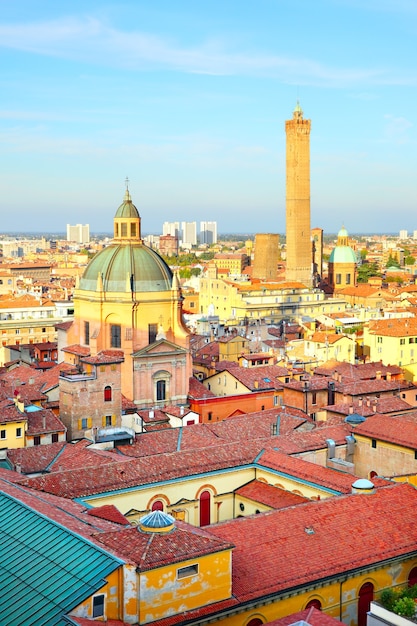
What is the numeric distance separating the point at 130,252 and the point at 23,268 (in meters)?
94.4

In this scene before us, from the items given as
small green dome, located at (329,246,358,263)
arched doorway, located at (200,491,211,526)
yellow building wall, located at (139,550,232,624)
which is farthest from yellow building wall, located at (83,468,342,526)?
small green dome, located at (329,246,358,263)

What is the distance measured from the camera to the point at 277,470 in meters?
24.9

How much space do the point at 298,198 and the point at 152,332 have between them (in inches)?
2292

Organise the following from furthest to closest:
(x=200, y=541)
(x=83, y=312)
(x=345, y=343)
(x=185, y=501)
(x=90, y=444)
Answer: (x=345, y=343)
(x=83, y=312)
(x=90, y=444)
(x=185, y=501)
(x=200, y=541)

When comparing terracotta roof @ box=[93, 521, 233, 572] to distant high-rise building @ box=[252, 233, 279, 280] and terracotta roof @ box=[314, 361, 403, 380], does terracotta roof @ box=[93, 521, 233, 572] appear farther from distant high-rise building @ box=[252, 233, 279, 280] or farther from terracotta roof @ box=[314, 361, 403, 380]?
distant high-rise building @ box=[252, 233, 279, 280]

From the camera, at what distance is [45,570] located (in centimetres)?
1523

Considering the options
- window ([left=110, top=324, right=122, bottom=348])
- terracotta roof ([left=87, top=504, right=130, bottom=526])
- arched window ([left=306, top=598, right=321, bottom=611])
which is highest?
window ([left=110, top=324, right=122, bottom=348])

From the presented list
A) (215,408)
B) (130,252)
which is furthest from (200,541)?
(130,252)

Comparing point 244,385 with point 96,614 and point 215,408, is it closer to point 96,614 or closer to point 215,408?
point 215,408

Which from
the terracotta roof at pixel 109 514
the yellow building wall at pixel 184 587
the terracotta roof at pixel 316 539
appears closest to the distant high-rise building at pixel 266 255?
the terracotta roof at pixel 316 539

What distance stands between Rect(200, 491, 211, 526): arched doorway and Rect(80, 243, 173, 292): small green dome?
1626 centimetres

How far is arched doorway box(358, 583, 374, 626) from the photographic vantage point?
59.9ft

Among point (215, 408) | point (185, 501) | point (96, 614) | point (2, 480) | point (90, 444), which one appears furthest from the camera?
point (215, 408)

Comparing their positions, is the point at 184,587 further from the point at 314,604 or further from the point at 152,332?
the point at 152,332
